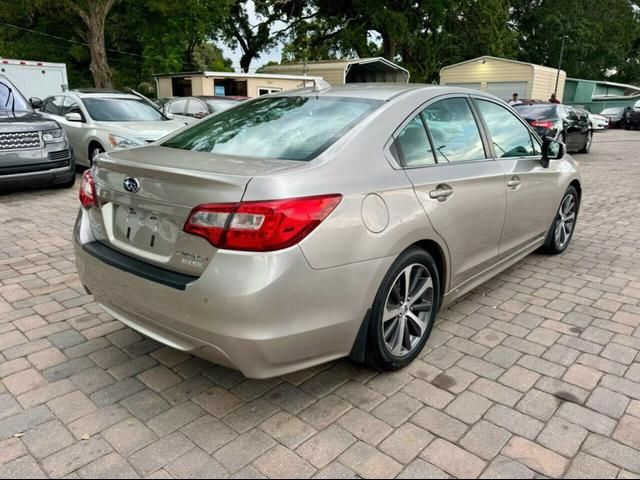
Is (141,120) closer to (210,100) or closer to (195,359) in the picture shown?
(210,100)

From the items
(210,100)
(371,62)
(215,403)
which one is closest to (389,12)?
(371,62)

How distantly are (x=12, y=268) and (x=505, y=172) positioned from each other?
419 centimetres

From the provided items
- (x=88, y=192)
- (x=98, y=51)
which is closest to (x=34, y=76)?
(x=98, y=51)

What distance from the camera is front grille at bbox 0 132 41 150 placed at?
671 cm

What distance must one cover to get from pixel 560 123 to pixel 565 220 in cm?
894

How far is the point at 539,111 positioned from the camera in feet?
42.9

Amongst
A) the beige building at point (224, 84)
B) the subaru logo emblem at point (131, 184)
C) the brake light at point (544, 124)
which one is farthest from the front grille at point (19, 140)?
the beige building at point (224, 84)

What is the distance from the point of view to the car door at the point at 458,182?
9.55 ft

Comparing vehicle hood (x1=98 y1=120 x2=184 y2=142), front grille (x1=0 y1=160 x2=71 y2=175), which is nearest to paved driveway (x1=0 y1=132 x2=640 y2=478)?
front grille (x1=0 y1=160 x2=71 y2=175)

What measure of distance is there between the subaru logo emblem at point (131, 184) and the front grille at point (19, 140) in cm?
530

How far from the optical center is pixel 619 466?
7.23 feet

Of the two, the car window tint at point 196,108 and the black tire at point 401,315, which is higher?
the car window tint at point 196,108

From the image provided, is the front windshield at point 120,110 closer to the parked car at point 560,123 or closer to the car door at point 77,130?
the car door at point 77,130

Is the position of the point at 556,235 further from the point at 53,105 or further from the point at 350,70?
the point at 350,70
